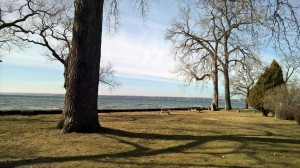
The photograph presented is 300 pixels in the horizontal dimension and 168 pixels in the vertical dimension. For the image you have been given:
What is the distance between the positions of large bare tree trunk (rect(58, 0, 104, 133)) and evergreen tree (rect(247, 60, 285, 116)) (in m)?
17.9

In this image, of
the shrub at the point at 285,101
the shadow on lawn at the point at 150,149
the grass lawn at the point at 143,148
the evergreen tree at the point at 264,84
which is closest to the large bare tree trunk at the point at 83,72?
the grass lawn at the point at 143,148

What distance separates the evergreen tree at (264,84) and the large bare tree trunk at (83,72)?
17854mm

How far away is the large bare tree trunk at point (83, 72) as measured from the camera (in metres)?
11.8

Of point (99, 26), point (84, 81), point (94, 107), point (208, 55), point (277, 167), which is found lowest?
point (277, 167)

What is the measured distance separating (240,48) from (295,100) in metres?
15.9

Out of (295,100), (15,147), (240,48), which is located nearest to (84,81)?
(15,147)

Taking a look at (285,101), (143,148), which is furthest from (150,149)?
(285,101)

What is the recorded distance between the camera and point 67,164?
8211 mm

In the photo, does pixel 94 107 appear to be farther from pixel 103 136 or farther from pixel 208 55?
pixel 208 55

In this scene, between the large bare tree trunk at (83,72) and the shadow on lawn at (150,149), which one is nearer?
the shadow on lawn at (150,149)

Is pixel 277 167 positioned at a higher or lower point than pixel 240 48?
→ lower

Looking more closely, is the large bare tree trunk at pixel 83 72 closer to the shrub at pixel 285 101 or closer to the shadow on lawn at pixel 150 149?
the shadow on lawn at pixel 150 149

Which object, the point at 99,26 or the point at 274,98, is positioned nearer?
the point at 99,26

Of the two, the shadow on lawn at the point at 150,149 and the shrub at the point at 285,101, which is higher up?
the shrub at the point at 285,101
